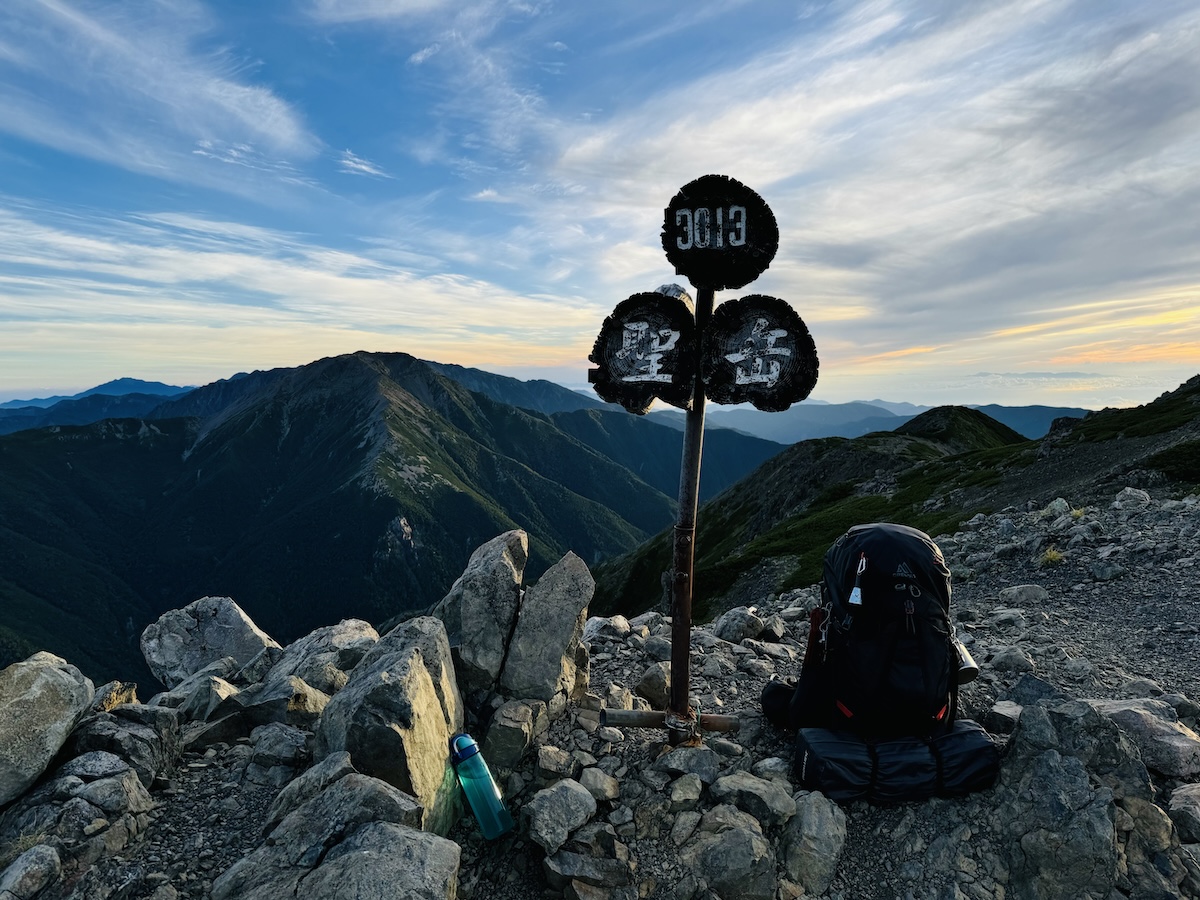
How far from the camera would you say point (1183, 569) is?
507 inches

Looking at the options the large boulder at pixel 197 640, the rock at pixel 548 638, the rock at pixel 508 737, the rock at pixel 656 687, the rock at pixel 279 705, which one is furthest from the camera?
the large boulder at pixel 197 640

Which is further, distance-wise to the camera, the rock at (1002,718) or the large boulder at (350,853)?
the rock at (1002,718)

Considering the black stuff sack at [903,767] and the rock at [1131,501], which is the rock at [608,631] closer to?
the black stuff sack at [903,767]

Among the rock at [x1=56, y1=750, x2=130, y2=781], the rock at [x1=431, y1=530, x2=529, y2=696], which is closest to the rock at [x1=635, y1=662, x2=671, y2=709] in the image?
the rock at [x1=431, y1=530, x2=529, y2=696]

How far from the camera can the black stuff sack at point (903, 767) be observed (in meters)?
6.46

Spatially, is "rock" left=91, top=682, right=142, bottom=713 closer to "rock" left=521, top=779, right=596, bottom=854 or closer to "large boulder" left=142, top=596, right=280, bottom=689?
"rock" left=521, top=779, right=596, bottom=854

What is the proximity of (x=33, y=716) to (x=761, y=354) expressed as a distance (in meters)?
9.23

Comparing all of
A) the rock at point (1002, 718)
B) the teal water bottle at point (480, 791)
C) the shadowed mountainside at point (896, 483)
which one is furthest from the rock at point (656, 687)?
the shadowed mountainside at point (896, 483)

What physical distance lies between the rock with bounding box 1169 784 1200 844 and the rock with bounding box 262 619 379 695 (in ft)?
35.0

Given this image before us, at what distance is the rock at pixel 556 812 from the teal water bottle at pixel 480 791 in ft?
0.96

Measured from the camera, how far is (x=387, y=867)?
16.4ft

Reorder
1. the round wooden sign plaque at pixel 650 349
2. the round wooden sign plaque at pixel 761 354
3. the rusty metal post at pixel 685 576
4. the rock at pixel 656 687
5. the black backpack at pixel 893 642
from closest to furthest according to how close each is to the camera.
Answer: the black backpack at pixel 893 642, the round wooden sign plaque at pixel 761 354, the round wooden sign plaque at pixel 650 349, the rusty metal post at pixel 685 576, the rock at pixel 656 687

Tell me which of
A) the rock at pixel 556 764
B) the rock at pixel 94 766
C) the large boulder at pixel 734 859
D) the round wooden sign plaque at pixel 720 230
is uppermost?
the round wooden sign plaque at pixel 720 230

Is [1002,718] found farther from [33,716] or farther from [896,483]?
[896,483]
